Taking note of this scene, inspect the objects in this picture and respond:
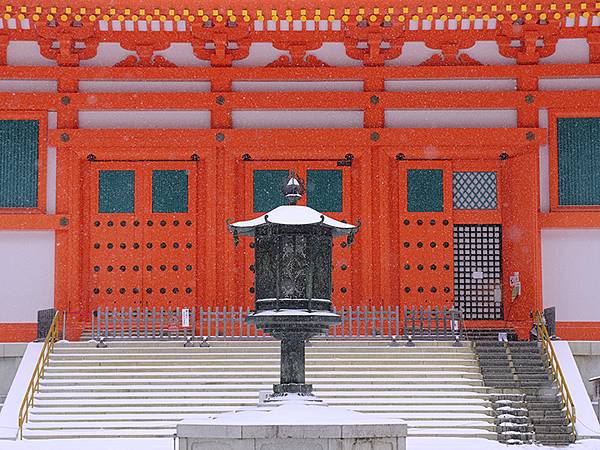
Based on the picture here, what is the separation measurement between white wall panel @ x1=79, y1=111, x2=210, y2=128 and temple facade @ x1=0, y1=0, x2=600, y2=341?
4 cm

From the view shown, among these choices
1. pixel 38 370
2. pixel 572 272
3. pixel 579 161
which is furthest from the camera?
pixel 579 161

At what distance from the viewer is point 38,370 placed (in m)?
19.9

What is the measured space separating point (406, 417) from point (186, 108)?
8.06m

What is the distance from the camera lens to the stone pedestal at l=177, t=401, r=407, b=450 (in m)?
13.5

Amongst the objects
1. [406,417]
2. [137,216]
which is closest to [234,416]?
[406,417]

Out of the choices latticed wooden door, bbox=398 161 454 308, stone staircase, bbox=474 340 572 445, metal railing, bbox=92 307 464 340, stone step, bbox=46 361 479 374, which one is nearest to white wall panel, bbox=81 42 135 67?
metal railing, bbox=92 307 464 340

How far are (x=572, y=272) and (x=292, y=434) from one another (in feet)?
36.7

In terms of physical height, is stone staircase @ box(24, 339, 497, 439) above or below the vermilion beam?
below

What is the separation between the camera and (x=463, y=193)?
23.9 metres

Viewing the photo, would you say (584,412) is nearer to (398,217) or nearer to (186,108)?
(398,217)

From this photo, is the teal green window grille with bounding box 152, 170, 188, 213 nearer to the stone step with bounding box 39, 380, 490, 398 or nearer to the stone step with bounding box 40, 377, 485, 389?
the stone step with bounding box 40, 377, 485, 389

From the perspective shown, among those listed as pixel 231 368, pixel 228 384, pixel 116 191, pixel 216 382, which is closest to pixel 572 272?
pixel 231 368

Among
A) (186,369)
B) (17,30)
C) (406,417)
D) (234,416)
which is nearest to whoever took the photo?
(234,416)

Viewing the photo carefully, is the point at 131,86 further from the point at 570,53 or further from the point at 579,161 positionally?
the point at 579,161
